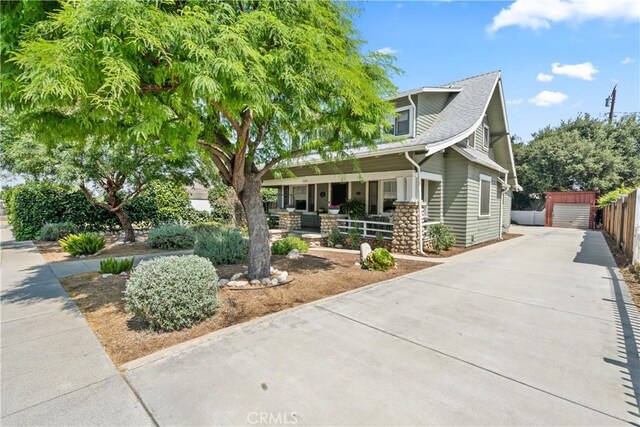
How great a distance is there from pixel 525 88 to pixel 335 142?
12040 millimetres

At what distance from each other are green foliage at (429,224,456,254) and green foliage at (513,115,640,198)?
2160 centimetres

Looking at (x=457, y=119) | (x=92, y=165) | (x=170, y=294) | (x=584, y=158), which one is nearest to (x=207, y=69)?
(x=170, y=294)

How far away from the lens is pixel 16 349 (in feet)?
11.5

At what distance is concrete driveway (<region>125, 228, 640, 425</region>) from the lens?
7.95 feet

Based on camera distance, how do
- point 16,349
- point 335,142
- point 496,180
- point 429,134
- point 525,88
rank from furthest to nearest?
point 496,180
point 525,88
point 429,134
point 335,142
point 16,349

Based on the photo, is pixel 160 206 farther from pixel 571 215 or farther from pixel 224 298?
pixel 571 215

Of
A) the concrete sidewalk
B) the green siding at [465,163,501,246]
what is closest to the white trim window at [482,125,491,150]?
the green siding at [465,163,501,246]

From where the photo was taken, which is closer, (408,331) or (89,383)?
(89,383)

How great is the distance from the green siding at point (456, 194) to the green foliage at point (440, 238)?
66cm

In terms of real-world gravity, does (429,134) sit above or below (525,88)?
below

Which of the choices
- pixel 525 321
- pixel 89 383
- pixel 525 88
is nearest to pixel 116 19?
pixel 89 383

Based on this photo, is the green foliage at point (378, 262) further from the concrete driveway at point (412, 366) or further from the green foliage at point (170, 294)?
the green foliage at point (170, 294)

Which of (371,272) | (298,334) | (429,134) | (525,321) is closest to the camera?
(298,334)

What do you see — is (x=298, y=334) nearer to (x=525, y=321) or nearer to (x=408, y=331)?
(x=408, y=331)
